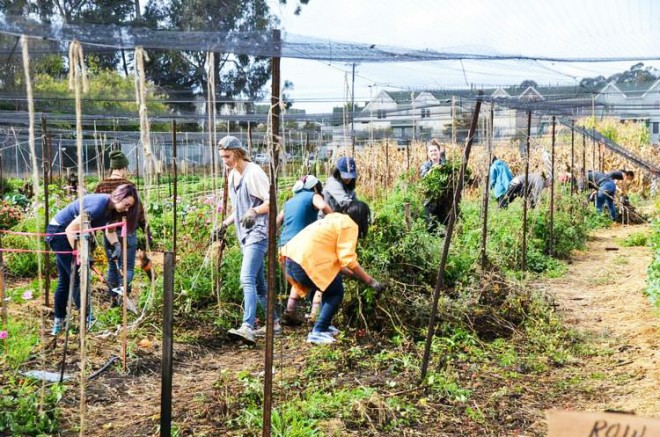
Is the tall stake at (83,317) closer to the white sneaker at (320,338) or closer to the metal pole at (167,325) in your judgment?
the metal pole at (167,325)

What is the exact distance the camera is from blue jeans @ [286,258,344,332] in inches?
208

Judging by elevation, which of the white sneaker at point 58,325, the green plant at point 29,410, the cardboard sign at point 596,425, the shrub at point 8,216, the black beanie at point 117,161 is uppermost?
the black beanie at point 117,161

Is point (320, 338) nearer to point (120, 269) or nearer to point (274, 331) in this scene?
point (274, 331)

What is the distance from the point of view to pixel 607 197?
14.2 meters

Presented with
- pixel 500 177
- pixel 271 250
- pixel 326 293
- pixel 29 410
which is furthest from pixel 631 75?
pixel 29 410

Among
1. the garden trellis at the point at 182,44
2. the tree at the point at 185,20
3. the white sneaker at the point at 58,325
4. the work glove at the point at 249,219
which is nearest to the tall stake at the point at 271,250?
the garden trellis at the point at 182,44

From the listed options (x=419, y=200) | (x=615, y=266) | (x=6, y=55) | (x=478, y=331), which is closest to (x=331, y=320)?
(x=478, y=331)

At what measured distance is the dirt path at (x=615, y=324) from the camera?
4379 millimetres

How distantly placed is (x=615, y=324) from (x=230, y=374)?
3.52 m

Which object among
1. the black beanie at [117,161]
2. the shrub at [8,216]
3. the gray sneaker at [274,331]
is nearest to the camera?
the gray sneaker at [274,331]

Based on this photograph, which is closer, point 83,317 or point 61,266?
point 83,317

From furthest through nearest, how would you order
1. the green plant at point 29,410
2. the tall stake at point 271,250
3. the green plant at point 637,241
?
the green plant at point 637,241 → the green plant at point 29,410 → the tall stake at point 271,250

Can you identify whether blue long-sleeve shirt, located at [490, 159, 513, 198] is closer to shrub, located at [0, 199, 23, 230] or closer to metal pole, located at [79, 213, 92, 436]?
shrub, located at [0, 199, 23, 230]

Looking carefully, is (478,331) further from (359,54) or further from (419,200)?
(419,200)
